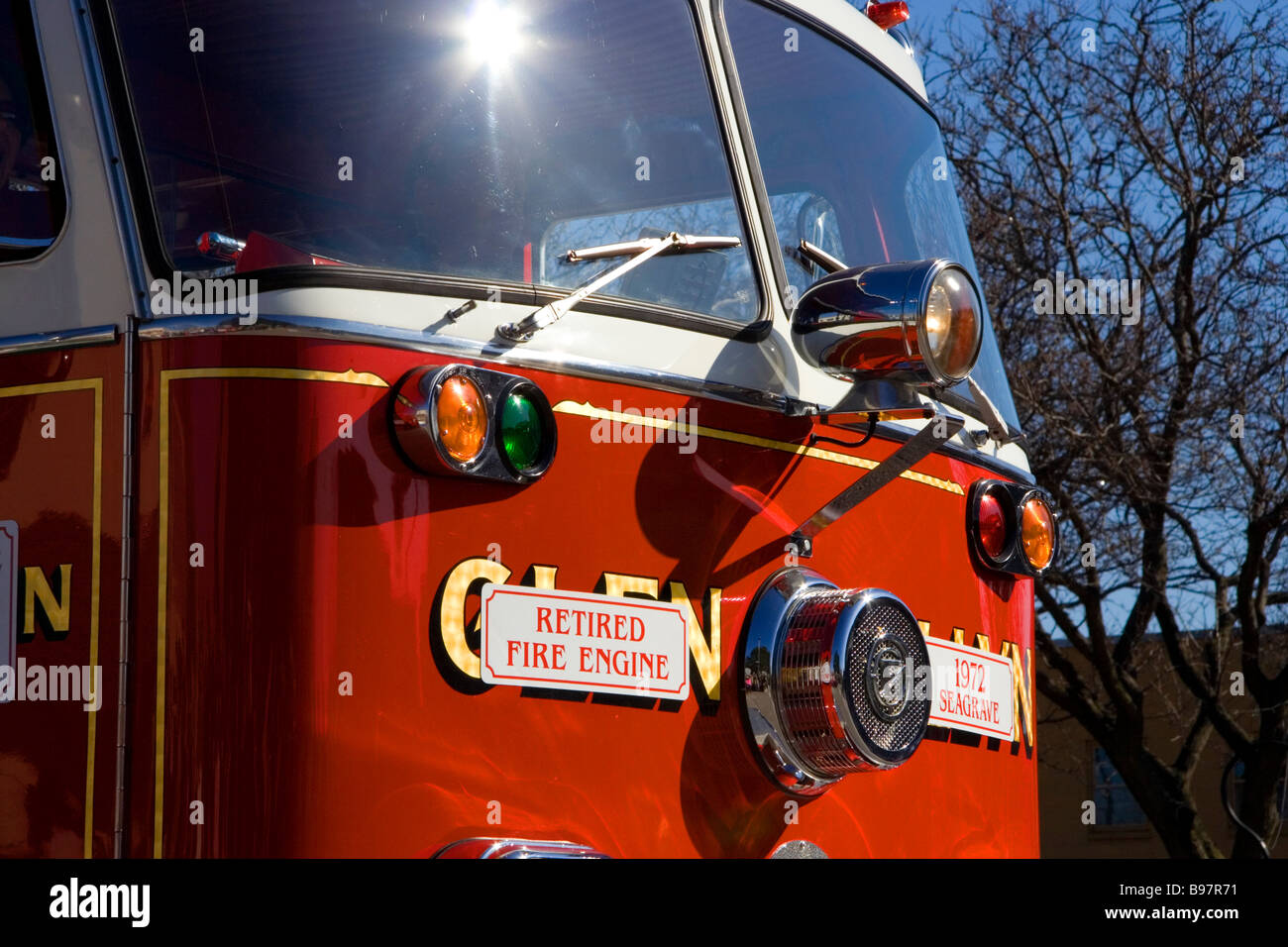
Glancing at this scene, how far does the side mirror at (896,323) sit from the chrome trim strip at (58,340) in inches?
52.5

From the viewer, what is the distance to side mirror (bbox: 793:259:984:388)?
311 centimetres

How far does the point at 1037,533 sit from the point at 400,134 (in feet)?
6.33

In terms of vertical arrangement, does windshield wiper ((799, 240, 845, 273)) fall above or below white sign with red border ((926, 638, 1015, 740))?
above

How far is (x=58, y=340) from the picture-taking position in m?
2.76

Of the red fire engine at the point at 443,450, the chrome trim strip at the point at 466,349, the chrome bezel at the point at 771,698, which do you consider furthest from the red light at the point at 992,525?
the chrome bezel at the point at 771,698

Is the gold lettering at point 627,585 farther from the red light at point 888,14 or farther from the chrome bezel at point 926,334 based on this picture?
the red light at point 888,14

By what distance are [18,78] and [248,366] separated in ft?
2.50

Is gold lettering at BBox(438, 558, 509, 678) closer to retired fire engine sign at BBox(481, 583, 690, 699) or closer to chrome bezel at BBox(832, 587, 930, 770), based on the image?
retired fire engine sign at BBox(481, 583, 690, 699)

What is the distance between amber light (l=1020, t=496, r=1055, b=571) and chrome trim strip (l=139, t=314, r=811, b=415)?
1.06 m

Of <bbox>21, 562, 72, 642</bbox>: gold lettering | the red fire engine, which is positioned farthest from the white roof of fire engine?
<bbox>21, 562, 72, 642</bbox>: gold lettering

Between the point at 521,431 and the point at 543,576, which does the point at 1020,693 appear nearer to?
the point at 543,576

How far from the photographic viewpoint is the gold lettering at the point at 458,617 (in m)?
2.71
